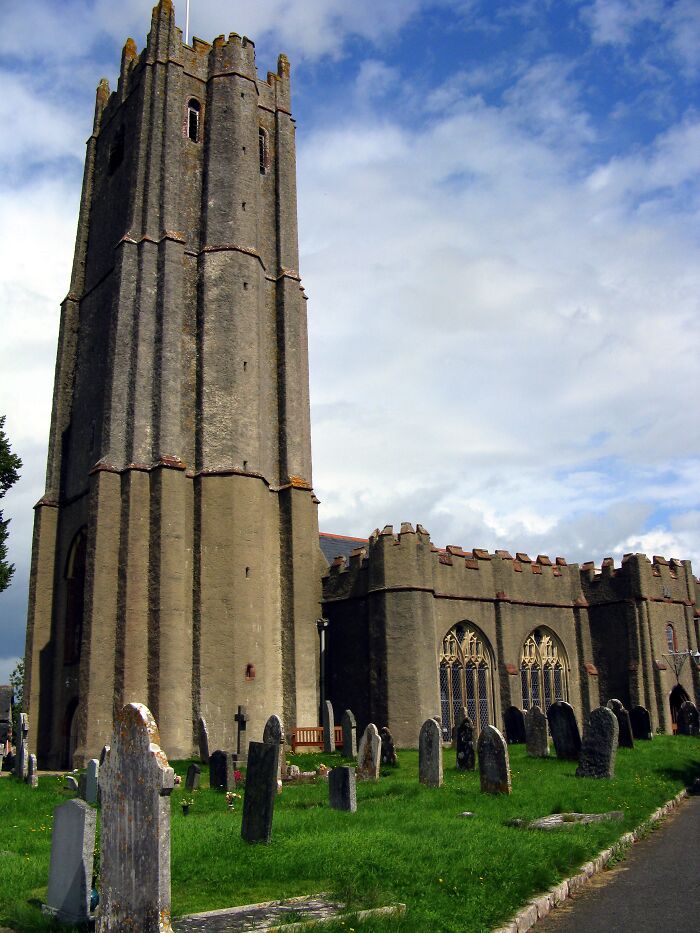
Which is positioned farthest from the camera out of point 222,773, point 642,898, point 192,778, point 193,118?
point 193,118

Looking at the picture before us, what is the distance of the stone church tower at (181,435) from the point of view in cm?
2538

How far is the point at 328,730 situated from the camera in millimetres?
25359

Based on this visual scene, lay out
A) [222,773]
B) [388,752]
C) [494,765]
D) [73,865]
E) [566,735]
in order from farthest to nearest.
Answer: [388,752]
[566,735]
[222,773]
[494,765]
[73,865]

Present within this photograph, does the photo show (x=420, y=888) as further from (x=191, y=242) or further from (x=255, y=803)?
(x=191, y=242)

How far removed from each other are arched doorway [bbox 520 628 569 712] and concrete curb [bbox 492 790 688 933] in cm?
1784

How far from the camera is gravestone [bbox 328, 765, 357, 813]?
477 inches

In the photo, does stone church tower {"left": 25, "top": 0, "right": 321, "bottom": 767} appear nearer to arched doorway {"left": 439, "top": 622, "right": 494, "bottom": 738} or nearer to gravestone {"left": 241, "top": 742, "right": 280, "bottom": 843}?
arched doorway {"left": 439, "top": 622, "right": 494, "bottom": 738}

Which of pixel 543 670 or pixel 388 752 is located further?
pixel 543 670

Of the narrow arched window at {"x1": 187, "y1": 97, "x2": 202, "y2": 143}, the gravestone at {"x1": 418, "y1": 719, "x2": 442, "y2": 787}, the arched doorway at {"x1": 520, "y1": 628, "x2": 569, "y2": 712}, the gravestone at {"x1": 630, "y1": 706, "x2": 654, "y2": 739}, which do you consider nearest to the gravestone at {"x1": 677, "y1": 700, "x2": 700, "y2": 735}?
the gravestone at {"x1": 630, "y1": 706, "x2": 654, "y2": 739}

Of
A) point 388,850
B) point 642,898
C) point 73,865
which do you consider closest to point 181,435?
point 388,850

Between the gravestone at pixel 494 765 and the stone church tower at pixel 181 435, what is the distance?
42.7ft

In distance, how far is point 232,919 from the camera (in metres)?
6.58

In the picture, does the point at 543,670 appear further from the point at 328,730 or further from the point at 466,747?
the point at 466,747

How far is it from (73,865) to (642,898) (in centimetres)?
521
